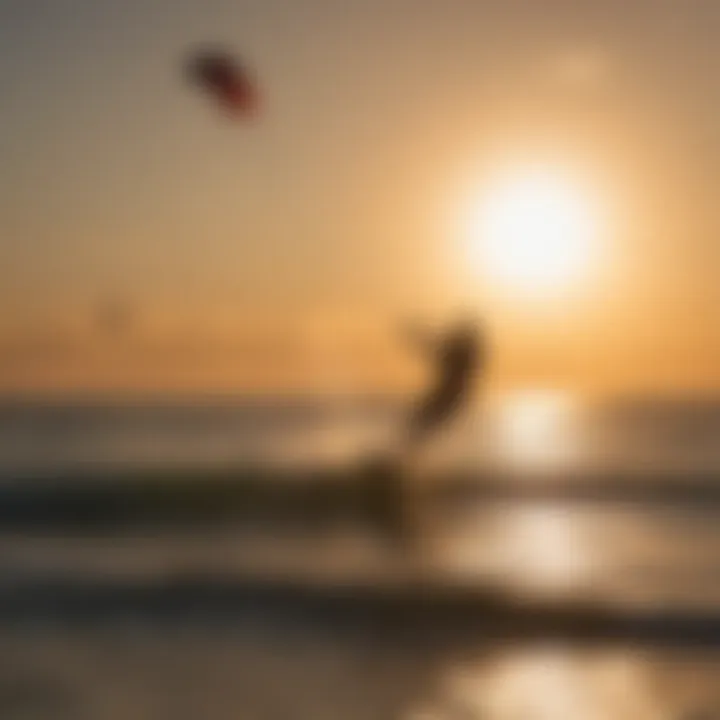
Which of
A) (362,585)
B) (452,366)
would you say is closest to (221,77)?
(452,366)

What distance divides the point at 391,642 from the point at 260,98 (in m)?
0.54

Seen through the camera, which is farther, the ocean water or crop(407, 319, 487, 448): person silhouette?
crop(407, 319, 487, 448): person silhouette

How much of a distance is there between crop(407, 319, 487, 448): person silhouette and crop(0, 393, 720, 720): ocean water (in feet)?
0.10

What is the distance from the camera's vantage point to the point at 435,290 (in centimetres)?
129

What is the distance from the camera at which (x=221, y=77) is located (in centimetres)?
128

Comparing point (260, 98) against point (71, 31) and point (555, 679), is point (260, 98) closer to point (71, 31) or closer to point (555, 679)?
point (71, 31)

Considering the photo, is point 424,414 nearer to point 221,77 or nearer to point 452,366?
point 452,366

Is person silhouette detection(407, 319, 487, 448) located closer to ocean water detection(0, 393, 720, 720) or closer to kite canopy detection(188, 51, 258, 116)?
ocean water detection(0, 393, 720, 720)

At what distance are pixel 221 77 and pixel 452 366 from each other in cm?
36

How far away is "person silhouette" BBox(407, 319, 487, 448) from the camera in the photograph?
1.27m

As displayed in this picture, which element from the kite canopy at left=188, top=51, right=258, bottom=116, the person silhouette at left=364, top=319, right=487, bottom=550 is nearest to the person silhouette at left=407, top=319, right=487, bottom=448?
the person silhouette at left=364, top=319, right=487, bottom=550

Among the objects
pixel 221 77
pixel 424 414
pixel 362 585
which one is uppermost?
pixel 221 77

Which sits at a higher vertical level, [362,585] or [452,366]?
[452,366]

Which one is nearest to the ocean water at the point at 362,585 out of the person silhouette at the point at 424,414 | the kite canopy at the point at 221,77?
the person silhouette at the point at 424,414
